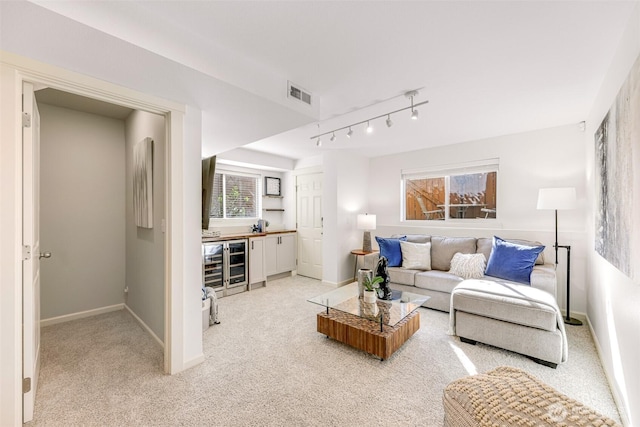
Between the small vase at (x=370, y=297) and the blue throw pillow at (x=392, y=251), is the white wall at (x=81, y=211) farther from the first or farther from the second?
the blue throw pillow at (x=392, y=251)

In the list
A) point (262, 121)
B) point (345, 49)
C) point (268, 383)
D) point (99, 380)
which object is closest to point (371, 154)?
point (262, 121)

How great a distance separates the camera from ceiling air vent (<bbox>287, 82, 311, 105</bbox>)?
Answer: 2.21m

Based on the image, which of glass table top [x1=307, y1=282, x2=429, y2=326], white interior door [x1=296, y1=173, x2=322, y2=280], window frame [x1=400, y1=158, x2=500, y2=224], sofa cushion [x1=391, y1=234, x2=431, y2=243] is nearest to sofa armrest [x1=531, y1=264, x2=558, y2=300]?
window frame [x1=400, y1=158, x2=500, y2=224]

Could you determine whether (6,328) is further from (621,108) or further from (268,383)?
(621,108)

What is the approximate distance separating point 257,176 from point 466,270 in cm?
399

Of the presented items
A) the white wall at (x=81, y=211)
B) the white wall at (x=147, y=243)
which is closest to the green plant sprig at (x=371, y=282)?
the white wall at (x=147, y=243)

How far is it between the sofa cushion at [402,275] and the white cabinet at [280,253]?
7.06 ft

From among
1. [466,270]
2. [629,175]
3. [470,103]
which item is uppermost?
[470,103]

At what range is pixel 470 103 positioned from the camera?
2670 millimetres

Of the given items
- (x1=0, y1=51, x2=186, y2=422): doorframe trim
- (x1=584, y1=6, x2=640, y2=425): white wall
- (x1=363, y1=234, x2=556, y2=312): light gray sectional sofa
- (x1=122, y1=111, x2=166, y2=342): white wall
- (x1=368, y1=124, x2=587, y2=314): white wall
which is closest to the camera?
(x1=584, y1=6, x2=640, y2=425): white wall

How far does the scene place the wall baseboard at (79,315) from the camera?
299cm

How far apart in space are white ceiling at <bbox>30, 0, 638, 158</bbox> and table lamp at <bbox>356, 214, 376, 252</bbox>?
7.38 feet

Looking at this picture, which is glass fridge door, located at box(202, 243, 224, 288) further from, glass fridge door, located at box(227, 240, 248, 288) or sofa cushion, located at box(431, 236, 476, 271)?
sofa cushion, located at box(431, 236, 476, 271)

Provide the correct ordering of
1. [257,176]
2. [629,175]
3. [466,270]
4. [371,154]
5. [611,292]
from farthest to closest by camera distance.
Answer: [257,176] < [371,154] < [466,270] < [611,292] < [629,175]
